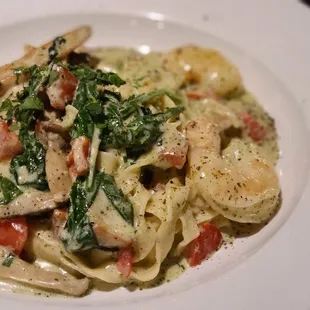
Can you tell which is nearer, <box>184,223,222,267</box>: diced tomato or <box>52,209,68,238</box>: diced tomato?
<box>52,209,68,238</box>: diced tomato

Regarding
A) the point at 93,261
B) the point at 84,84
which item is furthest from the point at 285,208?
the point at 84,84

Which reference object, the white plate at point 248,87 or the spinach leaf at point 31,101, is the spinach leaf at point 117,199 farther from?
the spinach leaf at point 31,101

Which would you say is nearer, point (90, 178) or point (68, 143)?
point (90, 178)

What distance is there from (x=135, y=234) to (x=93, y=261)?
1.45 ft

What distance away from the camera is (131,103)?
175 inches

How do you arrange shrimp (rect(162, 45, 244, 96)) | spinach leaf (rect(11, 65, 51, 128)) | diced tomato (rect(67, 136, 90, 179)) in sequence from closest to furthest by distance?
1. diced tomato (rect(67, 136, 90, 179))
2. spinach leaf (rect(11, 65, 51, 128))
3. shrimp (rect(162, 45, 244, 96))

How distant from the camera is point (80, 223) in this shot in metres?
3.79

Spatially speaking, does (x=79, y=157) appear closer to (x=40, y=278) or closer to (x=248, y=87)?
(x=40, y=278)

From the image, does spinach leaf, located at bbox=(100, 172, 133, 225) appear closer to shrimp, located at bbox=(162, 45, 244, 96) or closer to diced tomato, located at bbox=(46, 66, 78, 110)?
diced tomato, located at bbox=(46, 66, 78, 110)

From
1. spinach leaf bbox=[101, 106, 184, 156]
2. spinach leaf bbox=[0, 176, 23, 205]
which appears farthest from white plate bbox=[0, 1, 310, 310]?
spinach leaf bbox=[101, 106, 184, 156]

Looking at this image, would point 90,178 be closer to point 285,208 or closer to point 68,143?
point 68,143

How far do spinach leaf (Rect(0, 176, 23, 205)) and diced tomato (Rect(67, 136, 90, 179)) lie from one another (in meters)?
0.44

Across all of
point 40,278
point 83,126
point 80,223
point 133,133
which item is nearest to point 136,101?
point 133,133

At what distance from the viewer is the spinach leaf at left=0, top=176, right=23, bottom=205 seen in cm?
404
